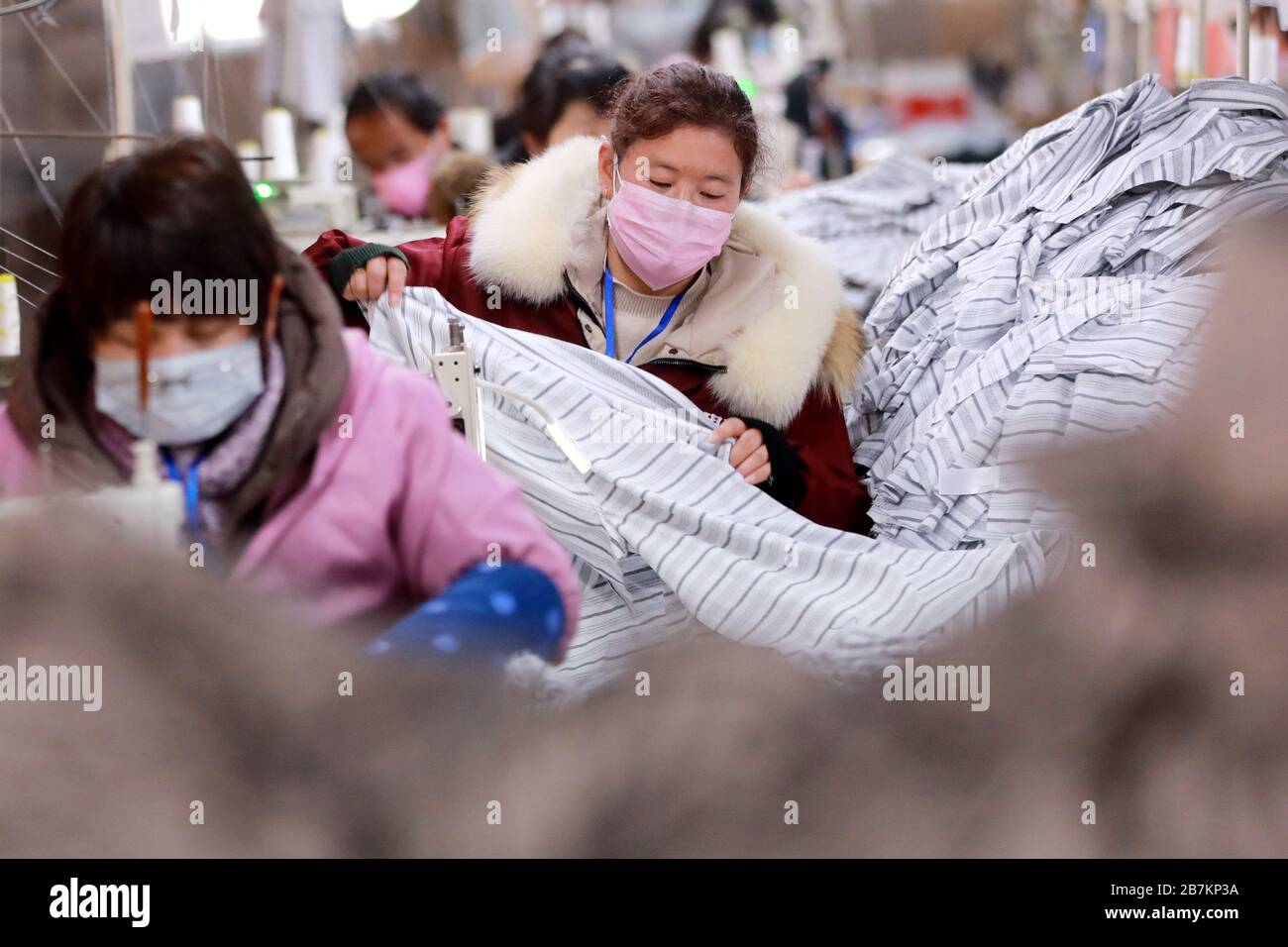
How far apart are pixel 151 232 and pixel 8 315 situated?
0.30 meters

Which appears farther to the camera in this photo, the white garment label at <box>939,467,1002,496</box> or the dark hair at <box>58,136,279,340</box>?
the white garment label at <box>939,467,1002,496</box>

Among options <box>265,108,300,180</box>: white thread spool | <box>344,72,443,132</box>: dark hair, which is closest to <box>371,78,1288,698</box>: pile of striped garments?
<box>265,108,300,180</box>: white thread spool

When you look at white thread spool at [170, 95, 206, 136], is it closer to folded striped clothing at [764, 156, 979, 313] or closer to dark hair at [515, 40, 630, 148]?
dark hair at [515, 40, 630, 148]

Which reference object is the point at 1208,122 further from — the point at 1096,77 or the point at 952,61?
the point at 952,61

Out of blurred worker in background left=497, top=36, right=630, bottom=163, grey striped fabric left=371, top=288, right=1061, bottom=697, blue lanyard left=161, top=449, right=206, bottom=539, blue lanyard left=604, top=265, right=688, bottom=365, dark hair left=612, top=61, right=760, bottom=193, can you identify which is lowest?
grey striped fabric left=371, top=288, right=1061, bottom=697

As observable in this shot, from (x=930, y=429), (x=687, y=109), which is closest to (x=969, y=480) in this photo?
(x=930, y=429)

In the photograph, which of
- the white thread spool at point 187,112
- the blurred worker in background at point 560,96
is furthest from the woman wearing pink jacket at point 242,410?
the blurred worker in background at point 560,96

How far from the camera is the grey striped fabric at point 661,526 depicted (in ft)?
4.24

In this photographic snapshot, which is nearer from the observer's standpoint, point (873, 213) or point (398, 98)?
point (873, 213)

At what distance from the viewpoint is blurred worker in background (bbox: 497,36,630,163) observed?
2.39 meters

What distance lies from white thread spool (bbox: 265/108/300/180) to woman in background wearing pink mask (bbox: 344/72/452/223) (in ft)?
1.38

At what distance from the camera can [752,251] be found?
5.19 feet

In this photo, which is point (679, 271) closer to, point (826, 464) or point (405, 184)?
point (826, 464)

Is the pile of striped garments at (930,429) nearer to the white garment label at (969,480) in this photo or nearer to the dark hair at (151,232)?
the white garment label at (969,480)
